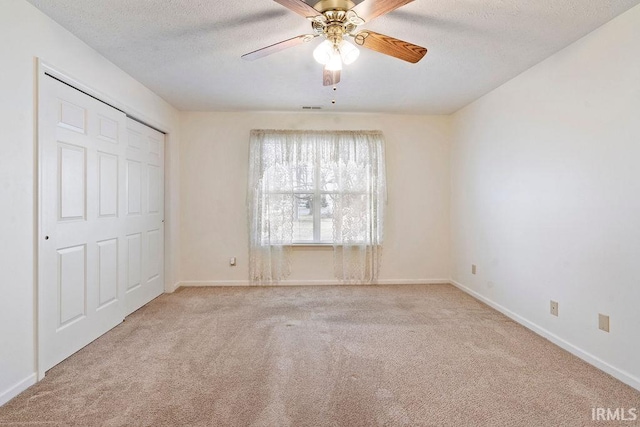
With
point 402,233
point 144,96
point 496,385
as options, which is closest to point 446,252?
point 402,233

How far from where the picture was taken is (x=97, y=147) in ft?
8.50

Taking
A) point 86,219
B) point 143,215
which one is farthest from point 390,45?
point 143,215

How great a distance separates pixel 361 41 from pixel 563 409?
245cm

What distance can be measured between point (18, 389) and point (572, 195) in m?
3.99

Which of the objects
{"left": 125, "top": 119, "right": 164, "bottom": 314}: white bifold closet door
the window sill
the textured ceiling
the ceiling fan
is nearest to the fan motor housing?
the ceiling fan

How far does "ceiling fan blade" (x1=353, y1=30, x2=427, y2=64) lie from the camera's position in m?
1.85

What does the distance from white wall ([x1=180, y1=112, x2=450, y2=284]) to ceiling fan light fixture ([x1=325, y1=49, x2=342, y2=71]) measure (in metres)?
2.23

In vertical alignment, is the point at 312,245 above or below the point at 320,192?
below

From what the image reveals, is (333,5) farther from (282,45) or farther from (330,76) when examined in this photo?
(330,76)

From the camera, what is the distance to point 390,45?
6.31ft

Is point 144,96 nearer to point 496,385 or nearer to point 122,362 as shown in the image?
point 122,362

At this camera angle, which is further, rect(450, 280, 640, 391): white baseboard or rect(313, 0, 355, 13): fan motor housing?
rect(450, 280, 640, 391): white baseboard

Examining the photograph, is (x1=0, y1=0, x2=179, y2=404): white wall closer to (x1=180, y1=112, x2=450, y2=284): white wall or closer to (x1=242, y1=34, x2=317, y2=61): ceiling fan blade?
(x1=242, y1=34, x2=317, y2=61): ceiling fan blade

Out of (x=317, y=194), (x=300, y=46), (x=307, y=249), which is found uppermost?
(x=300, y=46)
